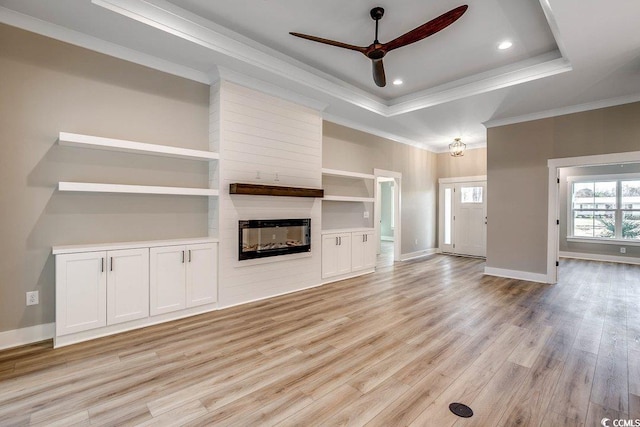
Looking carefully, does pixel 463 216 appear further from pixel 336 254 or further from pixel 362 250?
pixel 336 254

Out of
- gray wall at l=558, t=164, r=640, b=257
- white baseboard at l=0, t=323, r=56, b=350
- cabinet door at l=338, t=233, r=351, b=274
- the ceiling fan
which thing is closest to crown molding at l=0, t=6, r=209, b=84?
the ceiling fan

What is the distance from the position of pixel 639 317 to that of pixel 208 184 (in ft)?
18.8

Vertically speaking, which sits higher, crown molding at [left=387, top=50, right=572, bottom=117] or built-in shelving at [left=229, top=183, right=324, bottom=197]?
crown molding at [left=387, top=50, right=572, bottom=117]

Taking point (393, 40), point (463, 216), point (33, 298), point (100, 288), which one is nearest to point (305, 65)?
point (393, 40)

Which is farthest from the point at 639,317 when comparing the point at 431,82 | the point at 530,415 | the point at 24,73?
the point at 24,73

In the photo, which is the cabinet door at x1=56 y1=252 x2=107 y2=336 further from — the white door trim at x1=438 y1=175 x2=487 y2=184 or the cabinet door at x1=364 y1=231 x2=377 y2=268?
the white door trim at x1=438 y1=175 x2=487 y2=184

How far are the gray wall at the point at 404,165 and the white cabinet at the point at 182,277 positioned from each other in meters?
2.52

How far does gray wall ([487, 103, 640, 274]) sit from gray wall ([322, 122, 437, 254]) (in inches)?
79.5

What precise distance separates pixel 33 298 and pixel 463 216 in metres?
8.87

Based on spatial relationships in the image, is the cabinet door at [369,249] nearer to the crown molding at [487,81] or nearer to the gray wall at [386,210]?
the crown molding at [487,81]

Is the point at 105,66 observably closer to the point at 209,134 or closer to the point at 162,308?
the point at 209,134

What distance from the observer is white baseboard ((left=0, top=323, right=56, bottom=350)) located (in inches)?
112

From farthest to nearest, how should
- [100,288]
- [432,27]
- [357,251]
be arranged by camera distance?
[357,251] → [100,288] → [432,27]

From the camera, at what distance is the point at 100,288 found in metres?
3.04
